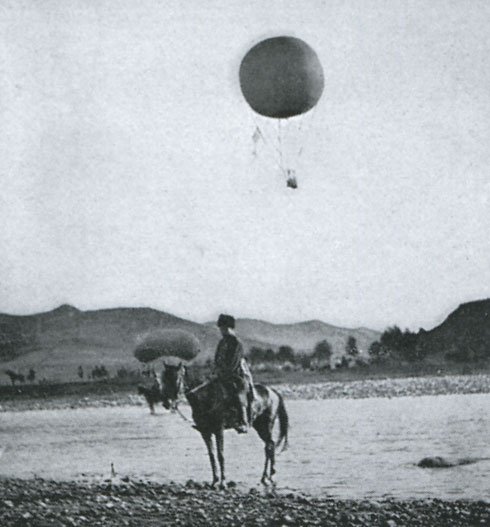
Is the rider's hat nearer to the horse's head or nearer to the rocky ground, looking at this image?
the horse's head

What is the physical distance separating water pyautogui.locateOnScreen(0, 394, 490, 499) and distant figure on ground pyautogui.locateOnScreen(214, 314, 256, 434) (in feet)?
4.25

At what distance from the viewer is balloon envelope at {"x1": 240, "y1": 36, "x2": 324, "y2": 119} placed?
11.5m

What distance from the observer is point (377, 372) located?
36.7 meters

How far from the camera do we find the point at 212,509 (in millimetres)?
9797

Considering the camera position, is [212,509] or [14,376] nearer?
[212,509]

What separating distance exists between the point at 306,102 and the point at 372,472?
5.58 meters

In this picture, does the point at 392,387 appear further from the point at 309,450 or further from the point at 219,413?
the point at 219,413

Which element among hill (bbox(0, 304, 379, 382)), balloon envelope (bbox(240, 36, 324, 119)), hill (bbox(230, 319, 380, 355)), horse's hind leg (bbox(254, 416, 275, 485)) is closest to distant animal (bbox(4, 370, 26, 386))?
hill (bbox(0, 304, 379, 382))

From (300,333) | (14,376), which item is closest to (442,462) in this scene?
(300,333)

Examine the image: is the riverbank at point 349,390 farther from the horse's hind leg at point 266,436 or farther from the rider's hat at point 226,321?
the rider's hat at point 226,321

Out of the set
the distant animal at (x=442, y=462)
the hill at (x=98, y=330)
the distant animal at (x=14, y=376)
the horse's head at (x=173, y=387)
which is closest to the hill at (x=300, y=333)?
the hill at (x=98, y=330)

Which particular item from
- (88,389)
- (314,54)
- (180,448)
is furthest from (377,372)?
(314,54)

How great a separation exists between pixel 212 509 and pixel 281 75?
5.75m

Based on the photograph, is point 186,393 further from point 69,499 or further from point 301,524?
point 301,524
